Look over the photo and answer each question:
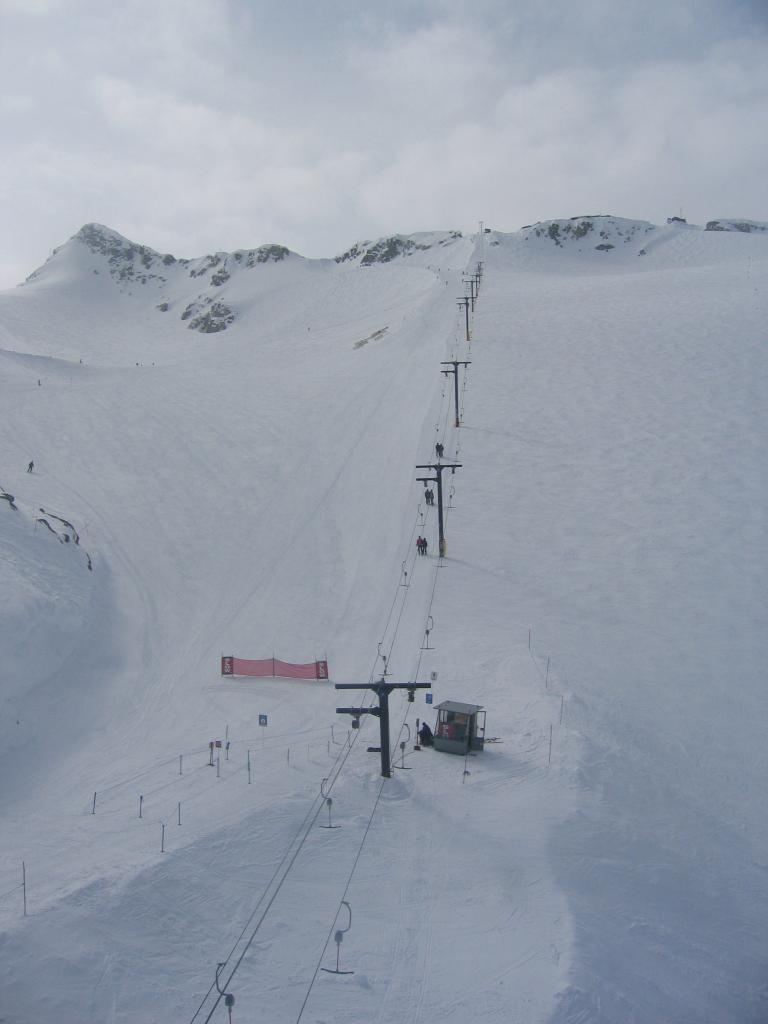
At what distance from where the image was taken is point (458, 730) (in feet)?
52.9

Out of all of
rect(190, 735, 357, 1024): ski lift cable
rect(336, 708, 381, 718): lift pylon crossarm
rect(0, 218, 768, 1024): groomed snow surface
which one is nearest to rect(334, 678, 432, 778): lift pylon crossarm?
rect(336, 708, 381, 718): lift pylon crossarm

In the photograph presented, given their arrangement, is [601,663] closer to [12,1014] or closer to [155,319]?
[12,1014]

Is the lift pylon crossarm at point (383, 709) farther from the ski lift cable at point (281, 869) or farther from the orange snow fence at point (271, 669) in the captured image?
the orange snow fence at point (271, 669)

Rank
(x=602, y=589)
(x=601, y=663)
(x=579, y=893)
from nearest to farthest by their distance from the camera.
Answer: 1. (x=579, y=893)
2. (x=601, y=663)
3. (x=602, y=589)

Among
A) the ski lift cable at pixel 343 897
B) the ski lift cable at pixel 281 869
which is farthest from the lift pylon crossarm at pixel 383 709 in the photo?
Result: the ski lift cable at pixel 281 869

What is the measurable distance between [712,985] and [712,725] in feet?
29.2

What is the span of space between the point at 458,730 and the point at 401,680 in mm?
3874

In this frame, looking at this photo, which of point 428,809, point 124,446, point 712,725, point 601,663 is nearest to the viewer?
point 428,809

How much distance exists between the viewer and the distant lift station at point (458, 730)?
16.1 meters

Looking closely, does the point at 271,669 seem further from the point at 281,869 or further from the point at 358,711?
the point at 281,869

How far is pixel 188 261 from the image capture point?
122812mm

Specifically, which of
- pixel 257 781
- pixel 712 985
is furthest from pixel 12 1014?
pixel 712 985

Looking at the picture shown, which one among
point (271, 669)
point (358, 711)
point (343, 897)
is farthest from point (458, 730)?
point (271, 669)

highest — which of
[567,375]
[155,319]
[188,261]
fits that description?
[188,261]
